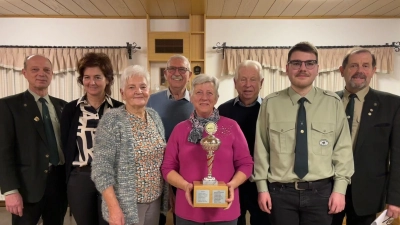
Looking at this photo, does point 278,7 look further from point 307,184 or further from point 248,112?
point 307,184

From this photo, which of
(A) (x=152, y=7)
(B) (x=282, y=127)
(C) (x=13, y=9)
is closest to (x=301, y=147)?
(B) (x=282, y=127)

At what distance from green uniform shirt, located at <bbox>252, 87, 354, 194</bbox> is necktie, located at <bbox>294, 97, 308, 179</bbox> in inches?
0.8

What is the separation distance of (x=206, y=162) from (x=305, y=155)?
0.55 meters

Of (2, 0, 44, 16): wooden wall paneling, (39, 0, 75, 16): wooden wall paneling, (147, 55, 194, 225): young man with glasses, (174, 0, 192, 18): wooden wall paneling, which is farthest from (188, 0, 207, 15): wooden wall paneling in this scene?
(2, 0, 44, 16): wooden wall paneling

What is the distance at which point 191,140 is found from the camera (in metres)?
1.61

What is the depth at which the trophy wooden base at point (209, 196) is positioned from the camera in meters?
1.47

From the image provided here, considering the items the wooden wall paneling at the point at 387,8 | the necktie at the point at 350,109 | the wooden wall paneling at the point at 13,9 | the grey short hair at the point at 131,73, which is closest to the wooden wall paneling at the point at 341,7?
the wooden wall paneling at the point at 387,8

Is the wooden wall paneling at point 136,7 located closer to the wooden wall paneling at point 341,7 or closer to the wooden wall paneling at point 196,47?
the wooden wall paneling at point 196,47

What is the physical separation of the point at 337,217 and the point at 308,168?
23.6 inches

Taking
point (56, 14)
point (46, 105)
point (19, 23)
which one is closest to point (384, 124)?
point (46, 105)

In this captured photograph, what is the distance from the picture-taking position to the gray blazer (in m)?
1.48

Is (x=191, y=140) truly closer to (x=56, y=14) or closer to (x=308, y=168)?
(x=308, y=168)

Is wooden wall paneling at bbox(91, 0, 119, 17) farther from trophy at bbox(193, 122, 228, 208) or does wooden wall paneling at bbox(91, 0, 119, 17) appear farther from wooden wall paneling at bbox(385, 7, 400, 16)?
wooden wall paneling at bbox(385, 7, 400, 16)

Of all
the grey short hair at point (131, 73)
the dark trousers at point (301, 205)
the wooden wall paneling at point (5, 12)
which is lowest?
the dark trousers at point (301, 205)
